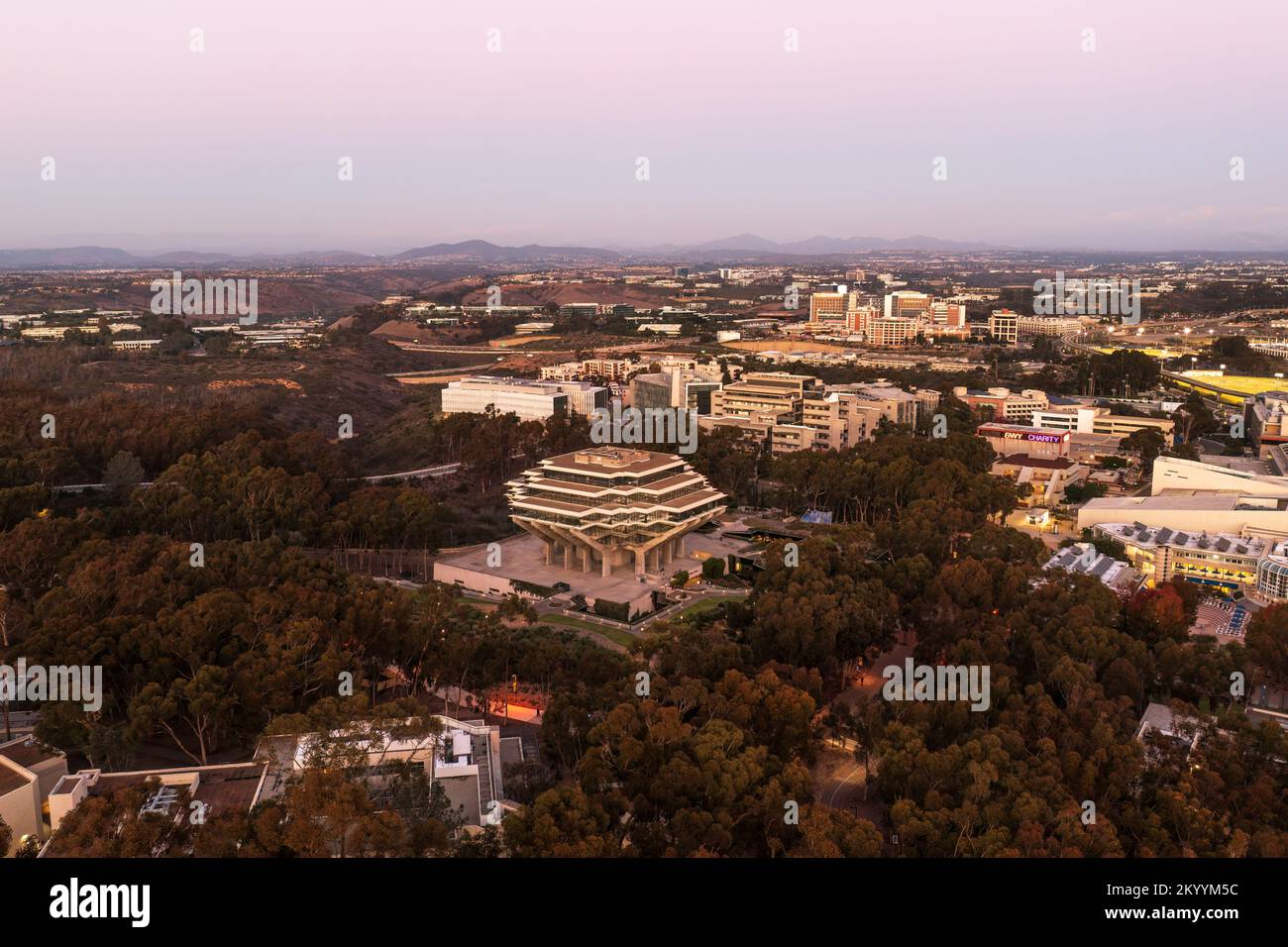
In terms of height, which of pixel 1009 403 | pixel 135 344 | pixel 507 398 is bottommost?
pixel 1009 403

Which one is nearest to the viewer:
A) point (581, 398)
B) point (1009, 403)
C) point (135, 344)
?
point (1009, 403)

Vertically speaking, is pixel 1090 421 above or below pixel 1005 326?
below

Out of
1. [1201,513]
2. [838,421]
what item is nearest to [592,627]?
[1201,513]

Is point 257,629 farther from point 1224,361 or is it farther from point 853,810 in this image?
point 1224,361

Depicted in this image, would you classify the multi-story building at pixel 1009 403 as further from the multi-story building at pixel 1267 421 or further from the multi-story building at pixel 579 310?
the multi-story building at pixel 579 310

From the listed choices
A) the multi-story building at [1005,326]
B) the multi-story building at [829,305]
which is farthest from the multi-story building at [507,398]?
the multi-story building at [829,305]

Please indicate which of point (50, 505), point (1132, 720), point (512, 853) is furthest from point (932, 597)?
point (50, 505)

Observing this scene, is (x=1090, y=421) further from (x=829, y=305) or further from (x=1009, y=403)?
(x=829, y=305)

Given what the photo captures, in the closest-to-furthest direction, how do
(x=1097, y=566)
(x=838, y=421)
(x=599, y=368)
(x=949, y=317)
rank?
(x=1097, y=566) → (x=838, y=421) → (x=599, y=368) → (x=949, y=317)
